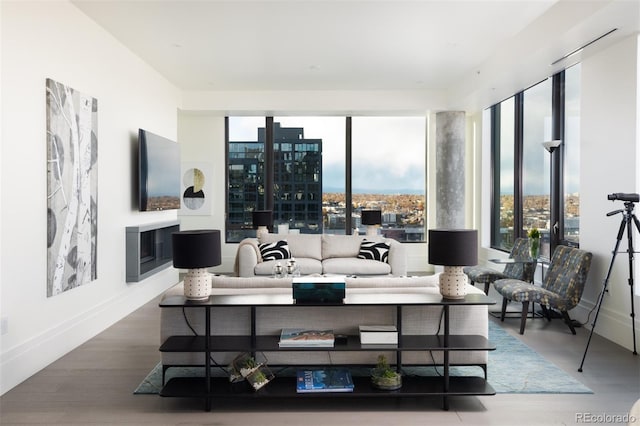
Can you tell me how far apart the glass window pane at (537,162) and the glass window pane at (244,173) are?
4463 millimetres

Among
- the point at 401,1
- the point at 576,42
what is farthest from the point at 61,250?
the point at 576,42

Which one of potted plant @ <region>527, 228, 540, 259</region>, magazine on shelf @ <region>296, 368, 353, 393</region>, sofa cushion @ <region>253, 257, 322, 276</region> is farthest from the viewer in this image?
sofa cushion @ <region>253, 257, 322, 276</region>

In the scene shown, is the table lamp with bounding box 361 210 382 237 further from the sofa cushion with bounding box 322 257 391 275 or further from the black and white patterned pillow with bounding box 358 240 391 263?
the sofa cushion with bounding box 322 257 391 275

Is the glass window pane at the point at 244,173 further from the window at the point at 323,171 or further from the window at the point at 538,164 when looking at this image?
the window at the point at 538,164

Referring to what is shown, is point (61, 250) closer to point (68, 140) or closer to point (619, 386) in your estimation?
point (68, 140)

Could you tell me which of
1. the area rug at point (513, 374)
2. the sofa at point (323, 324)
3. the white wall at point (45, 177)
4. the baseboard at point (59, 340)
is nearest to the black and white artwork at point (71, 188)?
the white wall at point (45, 177)

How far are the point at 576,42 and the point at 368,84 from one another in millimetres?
3543

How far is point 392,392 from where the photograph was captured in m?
3.09

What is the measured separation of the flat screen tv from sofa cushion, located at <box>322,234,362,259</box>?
2154 millimetres

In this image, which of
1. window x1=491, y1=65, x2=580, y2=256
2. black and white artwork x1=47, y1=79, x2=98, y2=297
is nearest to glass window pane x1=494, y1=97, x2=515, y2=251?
window x1=491, y1=65, x2=580, y2=256

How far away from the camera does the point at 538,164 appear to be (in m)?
6.86

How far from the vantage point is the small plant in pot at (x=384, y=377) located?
10.2 feet

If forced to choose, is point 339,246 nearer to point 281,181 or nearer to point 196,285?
point 281,181

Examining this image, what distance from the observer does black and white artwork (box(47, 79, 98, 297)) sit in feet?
13.2
